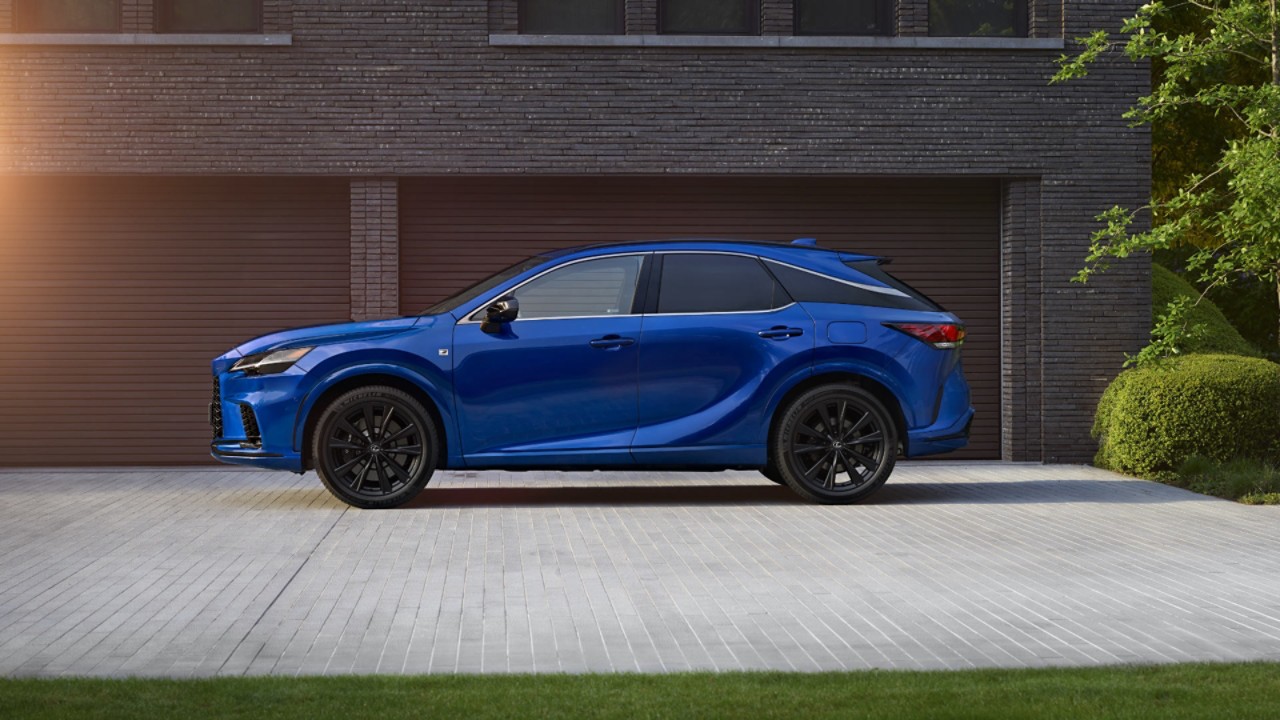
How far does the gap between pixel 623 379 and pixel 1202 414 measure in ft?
18.5

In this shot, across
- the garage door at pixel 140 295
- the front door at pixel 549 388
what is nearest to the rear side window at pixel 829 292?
the front door at pixel 549 388

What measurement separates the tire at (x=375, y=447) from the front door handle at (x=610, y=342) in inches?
53.4

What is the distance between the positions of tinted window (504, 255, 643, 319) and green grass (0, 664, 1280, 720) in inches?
263

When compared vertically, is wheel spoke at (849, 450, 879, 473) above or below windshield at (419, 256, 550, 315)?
below

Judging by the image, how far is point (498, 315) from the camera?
1277 cm

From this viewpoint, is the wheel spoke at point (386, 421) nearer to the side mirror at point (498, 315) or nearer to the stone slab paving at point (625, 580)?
the stone slab paving at point (625, 580)

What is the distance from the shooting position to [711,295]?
1326 cm

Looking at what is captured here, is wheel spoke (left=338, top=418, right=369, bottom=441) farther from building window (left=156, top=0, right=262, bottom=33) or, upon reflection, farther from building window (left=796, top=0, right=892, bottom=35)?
building window (left=796, top=0, right=892, bottom=35)

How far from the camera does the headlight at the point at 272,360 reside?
1275 centimetres

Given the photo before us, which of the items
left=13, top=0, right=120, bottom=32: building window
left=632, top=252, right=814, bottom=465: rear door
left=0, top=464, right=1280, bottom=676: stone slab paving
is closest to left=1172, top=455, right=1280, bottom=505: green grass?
left=0, top=464, right=1280, bottom=676: stone slab paving

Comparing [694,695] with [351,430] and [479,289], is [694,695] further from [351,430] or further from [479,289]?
[479,289]

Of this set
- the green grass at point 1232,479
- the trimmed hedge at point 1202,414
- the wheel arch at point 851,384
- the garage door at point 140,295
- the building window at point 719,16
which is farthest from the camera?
the building window at point 719,16

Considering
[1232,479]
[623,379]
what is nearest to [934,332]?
[623,379]

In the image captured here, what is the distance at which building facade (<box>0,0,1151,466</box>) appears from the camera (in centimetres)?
1714
